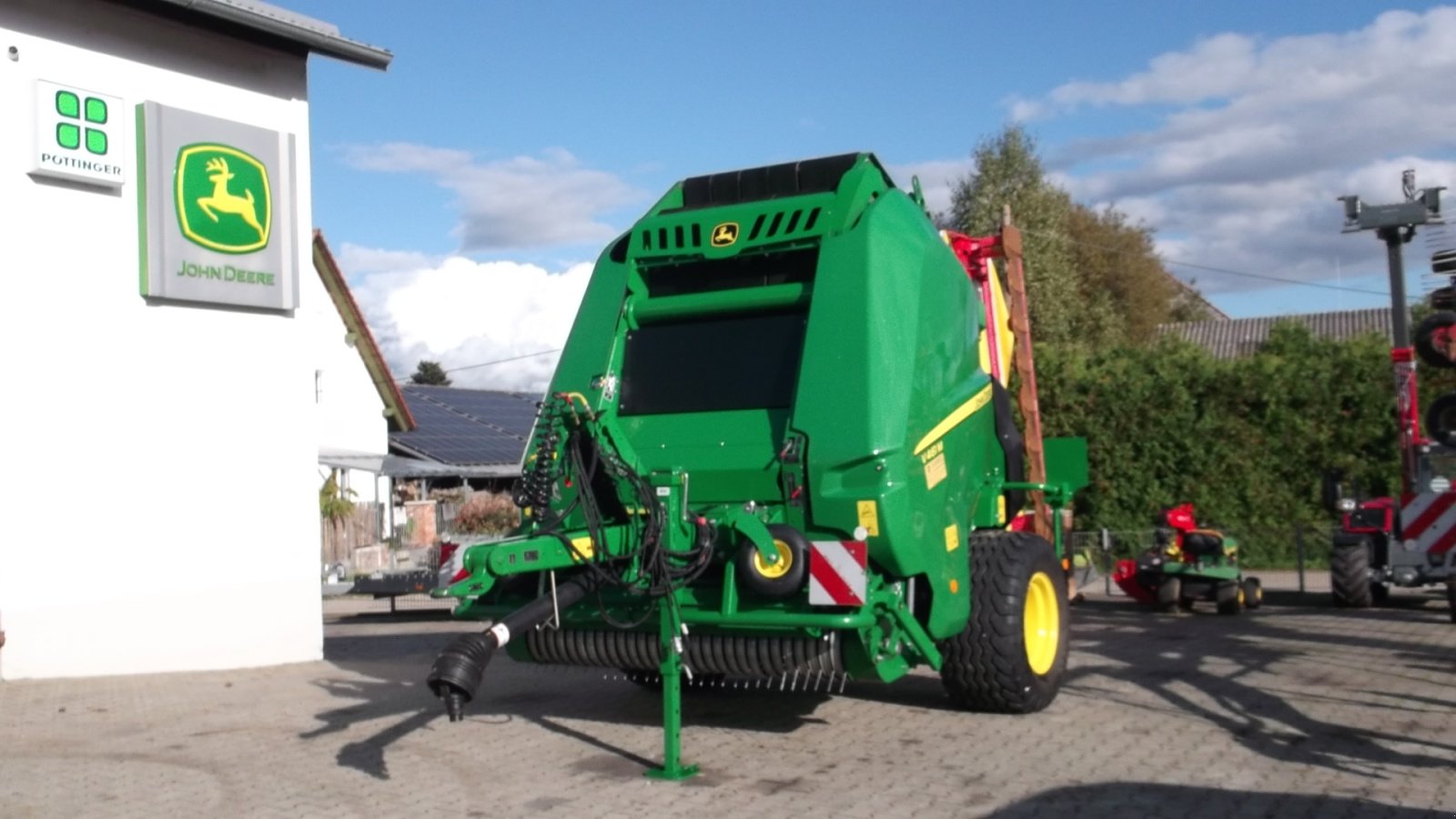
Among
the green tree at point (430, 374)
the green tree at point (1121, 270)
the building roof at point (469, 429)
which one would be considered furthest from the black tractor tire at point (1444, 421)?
the green tree at point (430, 374)

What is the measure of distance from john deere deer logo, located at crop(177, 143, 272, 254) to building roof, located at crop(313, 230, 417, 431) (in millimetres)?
16607

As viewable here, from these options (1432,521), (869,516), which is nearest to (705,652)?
(869,516)

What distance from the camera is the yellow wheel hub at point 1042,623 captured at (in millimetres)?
8625

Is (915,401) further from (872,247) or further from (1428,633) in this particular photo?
(1428,633)

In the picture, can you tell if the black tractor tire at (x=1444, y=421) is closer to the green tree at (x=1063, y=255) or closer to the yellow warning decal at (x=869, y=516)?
the yellow warning decal at (x=869, y=516)

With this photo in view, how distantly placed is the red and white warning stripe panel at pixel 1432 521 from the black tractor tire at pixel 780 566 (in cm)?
558

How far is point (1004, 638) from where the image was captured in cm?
812

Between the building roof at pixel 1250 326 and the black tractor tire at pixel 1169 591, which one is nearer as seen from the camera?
the black tractor tire at pixel 1169 591

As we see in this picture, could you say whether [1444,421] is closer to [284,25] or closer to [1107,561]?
[1107,561]

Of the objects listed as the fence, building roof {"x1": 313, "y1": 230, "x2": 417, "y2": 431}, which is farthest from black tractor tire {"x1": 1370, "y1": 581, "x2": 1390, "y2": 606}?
building roof {"x1": 313, "y1": 230, "x2": 417, "y2": 431}

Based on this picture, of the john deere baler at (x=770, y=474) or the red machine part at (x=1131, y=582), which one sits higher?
the john deere baler at (x=770, y=474)

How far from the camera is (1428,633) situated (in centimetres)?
1274

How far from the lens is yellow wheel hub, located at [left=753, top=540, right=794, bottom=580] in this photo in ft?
23.2

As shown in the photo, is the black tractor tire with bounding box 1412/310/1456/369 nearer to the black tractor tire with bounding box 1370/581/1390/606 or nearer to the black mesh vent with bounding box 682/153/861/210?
the black mesh vent with bounding box 682/153/861/210
